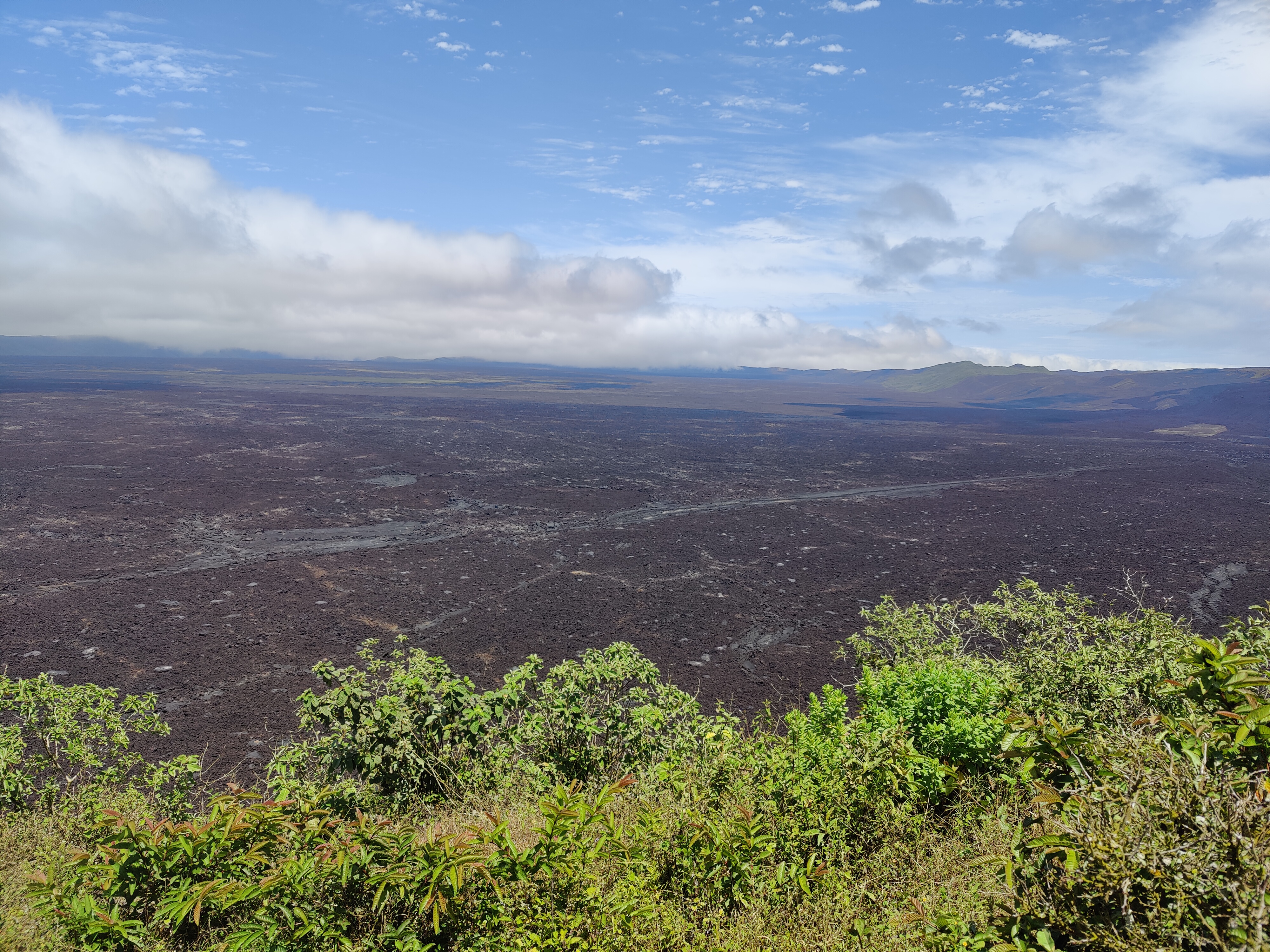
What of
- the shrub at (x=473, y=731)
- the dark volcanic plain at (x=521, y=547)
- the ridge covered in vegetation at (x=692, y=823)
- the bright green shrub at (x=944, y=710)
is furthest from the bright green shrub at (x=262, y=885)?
the dark volcanic plain at (x=521, y=547)

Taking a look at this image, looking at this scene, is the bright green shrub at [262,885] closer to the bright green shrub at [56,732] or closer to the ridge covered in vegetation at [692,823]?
the ridge covered in vegetation at [692,823]

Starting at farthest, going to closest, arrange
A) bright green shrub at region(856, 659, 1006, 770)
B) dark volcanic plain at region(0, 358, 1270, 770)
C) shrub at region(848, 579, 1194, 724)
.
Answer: dark volcanic plain at region(0, 358, 1270, 770), shrub at region(848, 579, 1194, 724), bright green shrub at region(856, 659, 1006, 770)

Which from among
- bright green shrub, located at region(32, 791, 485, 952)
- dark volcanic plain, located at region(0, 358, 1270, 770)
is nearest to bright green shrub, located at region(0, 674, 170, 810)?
bright green shrub, located at region(32, 791, 485, 952)

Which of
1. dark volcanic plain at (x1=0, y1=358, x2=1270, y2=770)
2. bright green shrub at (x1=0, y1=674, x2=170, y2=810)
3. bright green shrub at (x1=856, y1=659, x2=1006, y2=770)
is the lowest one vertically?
dark volcanic plain at (x1=0, y1=358, x2=1270, y2=770)

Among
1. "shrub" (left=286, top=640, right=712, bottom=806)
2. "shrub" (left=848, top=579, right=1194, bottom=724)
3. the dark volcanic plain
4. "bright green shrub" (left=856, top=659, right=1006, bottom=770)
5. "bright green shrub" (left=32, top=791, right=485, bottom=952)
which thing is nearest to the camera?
"bright green shrub" (left=32, top=791, right=485, bottom=952)

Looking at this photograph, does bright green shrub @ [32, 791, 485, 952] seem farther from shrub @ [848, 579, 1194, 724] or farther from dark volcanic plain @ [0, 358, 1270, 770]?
dark volcanic plain @ [0, 358, 1270, 770]

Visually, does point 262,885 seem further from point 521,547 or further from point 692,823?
point 521,547

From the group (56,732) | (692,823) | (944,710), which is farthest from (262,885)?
(944,710)
